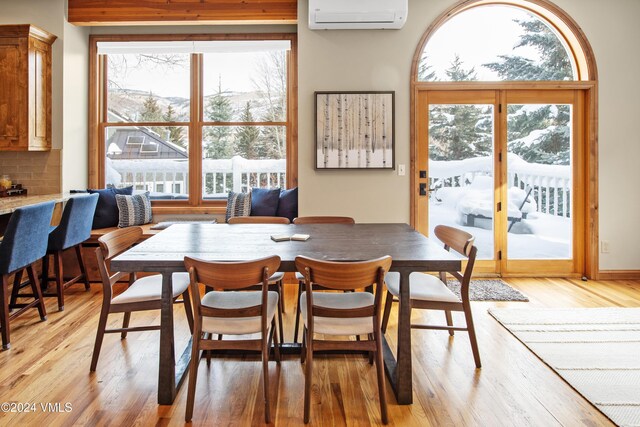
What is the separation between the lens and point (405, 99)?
4.36 m

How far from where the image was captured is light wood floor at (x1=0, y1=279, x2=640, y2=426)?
6.55 ft

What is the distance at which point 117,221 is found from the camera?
4.69 meters

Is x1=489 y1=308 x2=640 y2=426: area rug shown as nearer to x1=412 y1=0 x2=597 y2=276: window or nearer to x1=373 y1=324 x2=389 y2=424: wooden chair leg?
x1=373 y1=324 x2=389 y2=424: wooden chair leg

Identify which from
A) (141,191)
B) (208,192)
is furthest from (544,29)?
(141,191)

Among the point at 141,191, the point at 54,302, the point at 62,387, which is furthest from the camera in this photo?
the point at 141,191

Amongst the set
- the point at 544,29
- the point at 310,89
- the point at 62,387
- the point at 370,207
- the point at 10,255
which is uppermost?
the point at 544,29

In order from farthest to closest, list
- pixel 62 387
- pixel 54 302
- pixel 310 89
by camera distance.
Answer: pixel 310 89
pixel 54 302
pixel 62 387

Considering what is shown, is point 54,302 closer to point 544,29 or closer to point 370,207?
point 370,207

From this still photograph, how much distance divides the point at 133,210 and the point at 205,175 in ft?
2.97

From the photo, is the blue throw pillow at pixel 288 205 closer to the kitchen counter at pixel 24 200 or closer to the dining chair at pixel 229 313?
the kitchen counter at pixel 24 200

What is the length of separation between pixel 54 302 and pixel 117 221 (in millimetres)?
1193

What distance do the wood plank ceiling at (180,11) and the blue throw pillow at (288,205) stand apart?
1916 mm

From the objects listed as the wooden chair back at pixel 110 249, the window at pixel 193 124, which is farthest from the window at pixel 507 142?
the wooden chair back at pixel 110 249

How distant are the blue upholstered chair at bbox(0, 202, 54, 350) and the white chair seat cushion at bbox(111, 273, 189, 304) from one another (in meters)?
0.92
